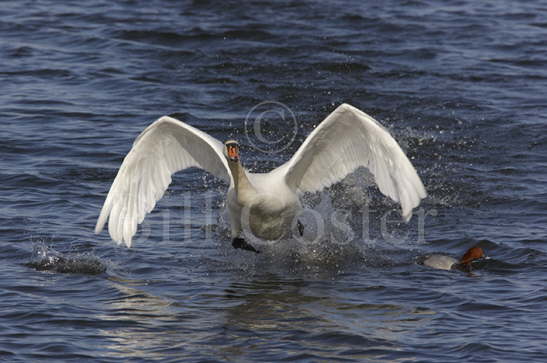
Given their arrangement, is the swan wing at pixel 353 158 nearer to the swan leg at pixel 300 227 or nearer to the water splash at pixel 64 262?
the swan leg at pixel 300 227

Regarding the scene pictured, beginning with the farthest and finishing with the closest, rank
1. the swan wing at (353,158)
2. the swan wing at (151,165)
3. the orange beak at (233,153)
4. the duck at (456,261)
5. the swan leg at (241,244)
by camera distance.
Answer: the swan leg at (241,244), the swan wing at (151,165), the duck at (456,261), the orange beak at (233,153), the swan wing at (353,158)

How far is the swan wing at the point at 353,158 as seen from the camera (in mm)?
8547

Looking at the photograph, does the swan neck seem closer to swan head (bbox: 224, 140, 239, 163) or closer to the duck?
swan head (bbox: 224, 140, 239, 163)

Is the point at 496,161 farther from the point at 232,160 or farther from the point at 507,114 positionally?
the point at 232,160

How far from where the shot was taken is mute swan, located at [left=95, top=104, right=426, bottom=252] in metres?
9.47

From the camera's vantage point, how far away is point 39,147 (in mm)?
13656

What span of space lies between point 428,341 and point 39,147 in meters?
7.40

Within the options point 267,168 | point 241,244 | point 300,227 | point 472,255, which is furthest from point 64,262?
point 267,168

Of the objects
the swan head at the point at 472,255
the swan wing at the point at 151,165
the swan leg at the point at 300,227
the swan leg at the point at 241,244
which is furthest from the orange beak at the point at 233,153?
the swan head at the point at 472,255

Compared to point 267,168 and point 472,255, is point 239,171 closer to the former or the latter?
point 472,255

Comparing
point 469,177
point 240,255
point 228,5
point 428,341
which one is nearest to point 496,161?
point 469,177

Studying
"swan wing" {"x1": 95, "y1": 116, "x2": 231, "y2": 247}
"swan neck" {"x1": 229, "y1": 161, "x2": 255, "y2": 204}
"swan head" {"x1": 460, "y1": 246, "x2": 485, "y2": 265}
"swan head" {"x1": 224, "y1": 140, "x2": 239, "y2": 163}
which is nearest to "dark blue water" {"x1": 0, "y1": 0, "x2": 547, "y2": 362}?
"swan head" {"x1": 460, "y1": 246, "x2": 485, "y2": 265}

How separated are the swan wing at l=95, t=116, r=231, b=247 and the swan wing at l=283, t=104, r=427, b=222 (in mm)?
848

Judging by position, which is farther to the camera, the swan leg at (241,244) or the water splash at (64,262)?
the swan leg at (241,244)
